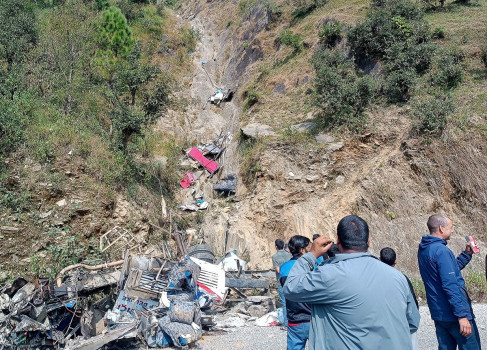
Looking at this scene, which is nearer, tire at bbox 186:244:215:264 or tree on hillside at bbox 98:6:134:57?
tire at bbox 186:244:215:264

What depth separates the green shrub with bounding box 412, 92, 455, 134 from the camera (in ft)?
38.4

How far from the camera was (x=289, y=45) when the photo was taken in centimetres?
2148

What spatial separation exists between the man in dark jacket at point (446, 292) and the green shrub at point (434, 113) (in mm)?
9023

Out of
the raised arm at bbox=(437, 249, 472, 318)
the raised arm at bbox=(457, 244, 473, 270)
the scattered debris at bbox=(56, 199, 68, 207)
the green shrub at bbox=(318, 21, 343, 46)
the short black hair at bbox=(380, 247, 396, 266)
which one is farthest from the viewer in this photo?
the green shrub at bbox=(318, 21, 343, 46)

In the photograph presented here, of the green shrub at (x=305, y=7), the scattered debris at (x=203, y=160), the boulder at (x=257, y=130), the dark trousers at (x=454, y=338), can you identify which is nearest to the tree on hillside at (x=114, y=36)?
the scattered debris at (x=203, y=160)

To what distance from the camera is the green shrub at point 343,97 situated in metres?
13.9

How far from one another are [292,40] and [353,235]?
20114mm

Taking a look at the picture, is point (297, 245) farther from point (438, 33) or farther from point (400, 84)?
point (438, 33)

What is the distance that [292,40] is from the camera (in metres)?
21.0

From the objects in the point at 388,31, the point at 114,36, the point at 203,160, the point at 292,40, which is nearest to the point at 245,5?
the point at 292,40

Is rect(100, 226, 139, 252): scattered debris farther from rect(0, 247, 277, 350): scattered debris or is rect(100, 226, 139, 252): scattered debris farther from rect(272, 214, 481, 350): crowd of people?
rect(272, 214, 481, 350): crowd of people

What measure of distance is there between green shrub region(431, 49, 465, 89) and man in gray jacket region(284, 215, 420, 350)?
1325 cm

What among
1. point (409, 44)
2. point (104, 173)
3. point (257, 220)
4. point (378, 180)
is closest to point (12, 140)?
point (104, 173)

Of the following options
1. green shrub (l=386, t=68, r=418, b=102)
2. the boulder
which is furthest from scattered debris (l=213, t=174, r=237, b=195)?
green shrub (l=386, t=68, r=418, b=102)
